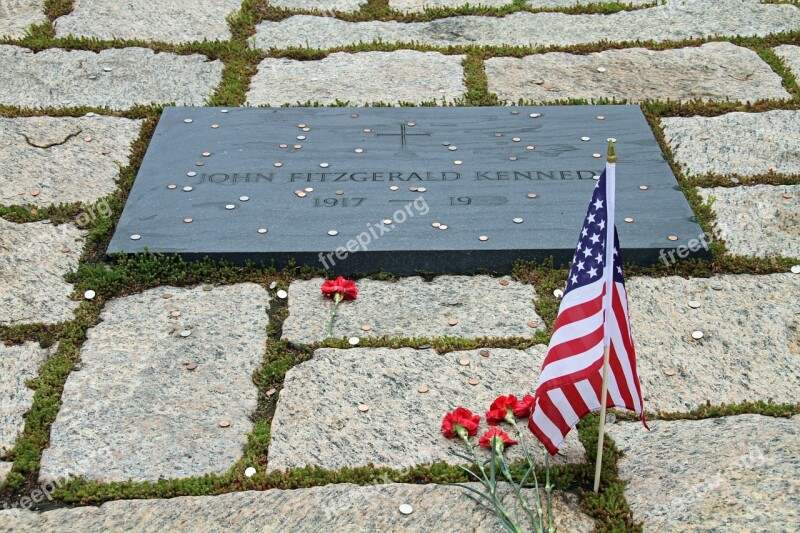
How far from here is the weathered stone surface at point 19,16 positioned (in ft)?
17.6

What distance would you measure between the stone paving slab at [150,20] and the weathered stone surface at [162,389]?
2.44 metres

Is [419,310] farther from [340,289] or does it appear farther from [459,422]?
[459,422]

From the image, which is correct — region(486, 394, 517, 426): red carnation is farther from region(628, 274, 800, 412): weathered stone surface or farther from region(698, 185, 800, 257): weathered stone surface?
region(698, 185, 800, 257): weathered stone surface

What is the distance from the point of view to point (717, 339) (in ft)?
10.3

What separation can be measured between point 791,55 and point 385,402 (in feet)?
11.3

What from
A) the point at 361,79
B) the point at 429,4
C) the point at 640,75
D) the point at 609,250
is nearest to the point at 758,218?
the point at 640,75

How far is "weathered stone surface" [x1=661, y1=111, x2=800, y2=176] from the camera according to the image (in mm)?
4086

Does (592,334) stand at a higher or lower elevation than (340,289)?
higher

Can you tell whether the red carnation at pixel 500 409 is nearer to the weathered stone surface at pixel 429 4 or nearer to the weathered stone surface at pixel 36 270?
the weathered stone surface at pixel 36 270

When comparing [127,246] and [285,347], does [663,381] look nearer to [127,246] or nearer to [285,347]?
[285,347]

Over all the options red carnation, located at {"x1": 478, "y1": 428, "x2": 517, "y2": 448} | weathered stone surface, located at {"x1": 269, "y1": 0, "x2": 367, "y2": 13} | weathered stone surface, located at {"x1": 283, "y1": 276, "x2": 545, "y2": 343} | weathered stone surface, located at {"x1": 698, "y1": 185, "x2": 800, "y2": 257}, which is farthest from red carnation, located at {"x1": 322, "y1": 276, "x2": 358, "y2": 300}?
weathered stone surface, located at {"x1": 269, "y1": 0, "x2": 367, "y2": 13}

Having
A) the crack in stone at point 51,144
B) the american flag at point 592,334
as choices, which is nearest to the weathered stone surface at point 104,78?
the crack in stone at point 51,144

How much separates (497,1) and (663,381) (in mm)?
3514

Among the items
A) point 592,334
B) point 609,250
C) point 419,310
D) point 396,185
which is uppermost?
point 609,250
